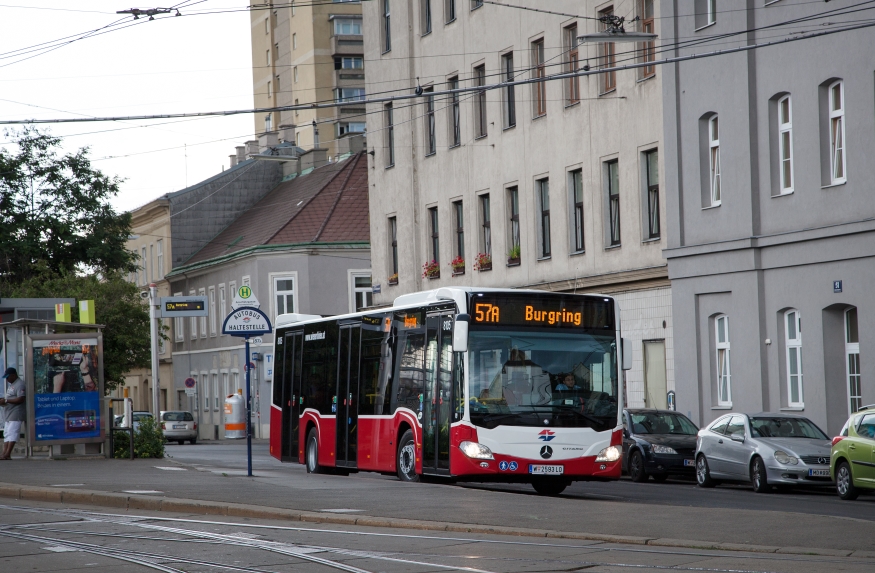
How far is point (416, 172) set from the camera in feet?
150

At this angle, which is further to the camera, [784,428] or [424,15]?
[424,15]

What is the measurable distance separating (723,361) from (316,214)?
36.5 meters

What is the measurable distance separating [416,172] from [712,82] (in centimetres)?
1573

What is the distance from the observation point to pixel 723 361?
31797mm

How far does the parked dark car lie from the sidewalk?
24.5ft

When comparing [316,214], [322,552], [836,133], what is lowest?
[322,552]

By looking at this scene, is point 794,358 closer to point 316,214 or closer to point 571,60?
point 571,60

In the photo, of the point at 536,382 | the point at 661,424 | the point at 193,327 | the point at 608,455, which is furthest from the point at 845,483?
the point at 193,327

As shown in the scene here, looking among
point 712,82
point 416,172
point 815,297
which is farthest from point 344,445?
point 416,172

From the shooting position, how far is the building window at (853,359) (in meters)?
27.9

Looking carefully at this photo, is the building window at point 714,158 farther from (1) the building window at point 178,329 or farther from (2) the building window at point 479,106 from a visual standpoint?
(1) the building window at point 178,329

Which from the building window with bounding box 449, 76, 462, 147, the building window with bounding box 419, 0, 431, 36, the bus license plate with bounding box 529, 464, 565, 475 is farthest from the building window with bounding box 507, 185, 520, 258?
the bus license plate with bounding box 529, 464, 565, 475

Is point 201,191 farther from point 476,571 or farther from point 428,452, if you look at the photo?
point 476,571

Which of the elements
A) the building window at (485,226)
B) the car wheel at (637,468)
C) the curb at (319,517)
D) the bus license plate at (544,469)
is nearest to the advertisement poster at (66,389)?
the curb at (319,517)
